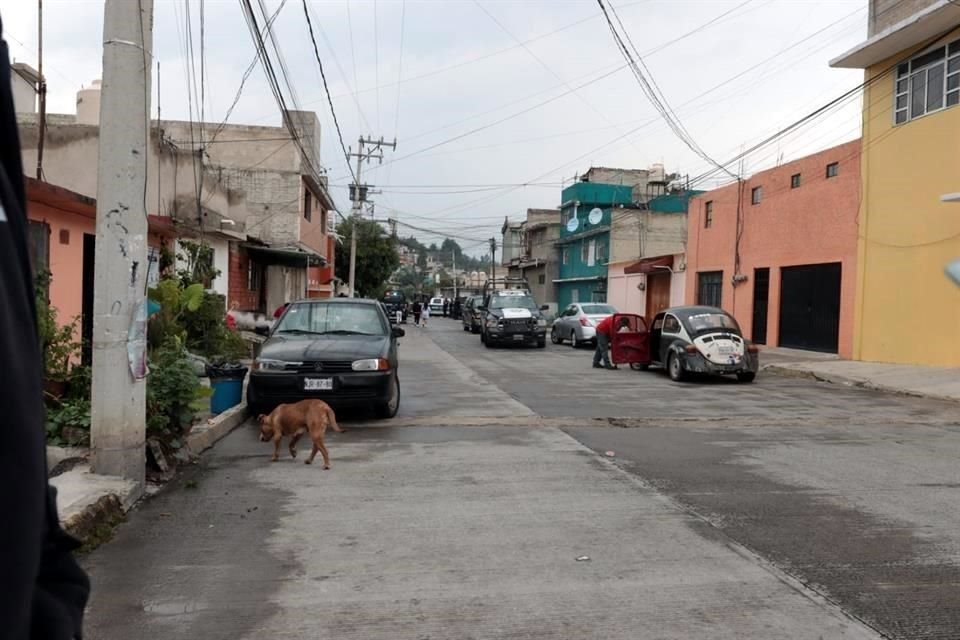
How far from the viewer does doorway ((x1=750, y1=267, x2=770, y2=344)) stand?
23.8 m

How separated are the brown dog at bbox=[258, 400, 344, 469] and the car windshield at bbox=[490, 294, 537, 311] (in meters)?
19.1

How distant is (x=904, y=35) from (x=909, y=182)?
10.6 feet

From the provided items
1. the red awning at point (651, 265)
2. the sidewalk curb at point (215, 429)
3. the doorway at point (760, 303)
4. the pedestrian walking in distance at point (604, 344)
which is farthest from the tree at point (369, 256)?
the sidewalk curb at point (215, 429)

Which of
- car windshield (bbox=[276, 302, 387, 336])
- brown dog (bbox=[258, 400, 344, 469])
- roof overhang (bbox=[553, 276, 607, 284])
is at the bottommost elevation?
brown dog (bbox=[258, 400, 344, 469])

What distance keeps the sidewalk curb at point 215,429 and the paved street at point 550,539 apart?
0.18 m

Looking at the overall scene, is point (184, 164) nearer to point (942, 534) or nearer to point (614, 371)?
point (614, 371)

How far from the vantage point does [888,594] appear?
405 centimetres

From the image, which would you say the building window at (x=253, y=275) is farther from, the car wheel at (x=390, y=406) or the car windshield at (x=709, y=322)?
the car wheel at (x=390, y=406)

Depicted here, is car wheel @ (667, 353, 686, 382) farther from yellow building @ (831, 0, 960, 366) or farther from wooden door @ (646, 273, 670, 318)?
wooden door @ (646, 273, 670, 318)

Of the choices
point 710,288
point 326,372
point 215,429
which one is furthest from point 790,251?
point 215,429

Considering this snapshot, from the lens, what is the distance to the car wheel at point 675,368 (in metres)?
15.4

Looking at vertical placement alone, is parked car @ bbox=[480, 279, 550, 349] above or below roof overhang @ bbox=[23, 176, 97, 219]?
below

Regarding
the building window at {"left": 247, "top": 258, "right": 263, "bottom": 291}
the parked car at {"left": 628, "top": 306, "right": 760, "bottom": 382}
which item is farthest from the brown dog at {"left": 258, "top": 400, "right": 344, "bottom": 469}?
the building window at {"left": 247, "top": 258, "right": 263, "bottom": 291}

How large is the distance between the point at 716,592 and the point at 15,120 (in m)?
3.96
